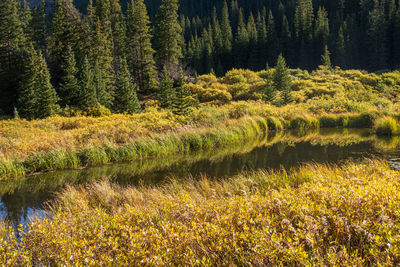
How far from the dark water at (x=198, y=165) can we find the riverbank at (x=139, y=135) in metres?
0.96

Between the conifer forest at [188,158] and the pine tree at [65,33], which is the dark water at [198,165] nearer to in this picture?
the conifer forest at [188,158]

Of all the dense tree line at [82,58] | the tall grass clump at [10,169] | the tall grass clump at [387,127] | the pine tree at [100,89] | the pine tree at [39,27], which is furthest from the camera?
the pine tree at [39,27]

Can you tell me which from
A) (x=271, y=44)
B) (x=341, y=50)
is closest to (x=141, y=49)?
(x=271, y=44)

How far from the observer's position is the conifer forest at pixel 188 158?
13.3ft

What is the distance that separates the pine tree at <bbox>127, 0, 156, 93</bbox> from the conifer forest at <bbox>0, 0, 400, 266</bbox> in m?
0.19

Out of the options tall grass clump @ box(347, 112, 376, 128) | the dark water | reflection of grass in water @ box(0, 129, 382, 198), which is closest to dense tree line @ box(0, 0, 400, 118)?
reflection of grass in water @ box(0, 129, 382, 198)

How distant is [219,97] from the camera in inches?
1567

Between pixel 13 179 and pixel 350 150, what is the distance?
15.7 meters

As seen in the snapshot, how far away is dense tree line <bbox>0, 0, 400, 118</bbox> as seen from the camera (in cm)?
3500

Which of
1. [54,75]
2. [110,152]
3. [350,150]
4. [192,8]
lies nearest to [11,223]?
[110,152]

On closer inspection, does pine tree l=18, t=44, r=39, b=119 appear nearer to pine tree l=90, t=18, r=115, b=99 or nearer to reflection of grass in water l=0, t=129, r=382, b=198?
pine tree l=90, t=18, r=115, b=99

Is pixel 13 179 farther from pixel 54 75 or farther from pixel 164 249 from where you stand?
pixel 54 75

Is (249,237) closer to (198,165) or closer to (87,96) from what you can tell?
(198,165)

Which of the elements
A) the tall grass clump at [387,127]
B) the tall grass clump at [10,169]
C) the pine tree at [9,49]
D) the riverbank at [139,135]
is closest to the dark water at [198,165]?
the tall grass clump at [10,169]
